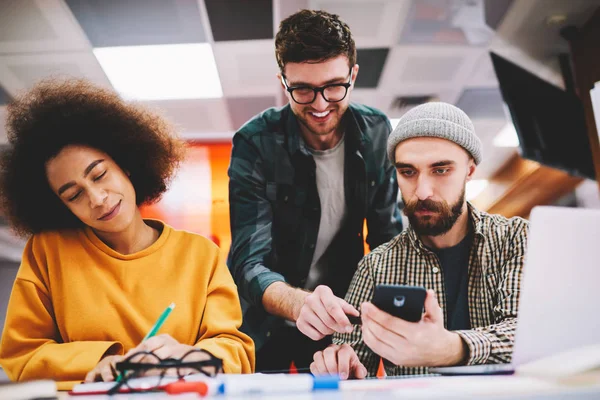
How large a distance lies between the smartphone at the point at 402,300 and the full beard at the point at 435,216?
1.61 feet

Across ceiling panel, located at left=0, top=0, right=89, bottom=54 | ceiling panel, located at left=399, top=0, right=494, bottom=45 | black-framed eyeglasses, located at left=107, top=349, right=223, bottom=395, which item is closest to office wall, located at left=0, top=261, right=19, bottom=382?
black-framed eyeglasses, located at left=107, top=349, right=223, bottom=395

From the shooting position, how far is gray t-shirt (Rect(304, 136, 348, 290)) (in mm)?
1462

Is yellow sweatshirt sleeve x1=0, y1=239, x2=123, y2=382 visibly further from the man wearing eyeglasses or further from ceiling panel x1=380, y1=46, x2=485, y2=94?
ceiling panel x1=380, y1=46, x2=485, y2=94

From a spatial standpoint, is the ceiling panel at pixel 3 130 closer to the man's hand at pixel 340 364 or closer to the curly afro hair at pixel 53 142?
the curly afro hair at pixel 53 142

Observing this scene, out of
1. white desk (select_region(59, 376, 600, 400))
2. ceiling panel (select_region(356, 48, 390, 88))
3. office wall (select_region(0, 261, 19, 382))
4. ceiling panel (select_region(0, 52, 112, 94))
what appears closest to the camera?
white desk (select_region(59, 376, 600, 400))

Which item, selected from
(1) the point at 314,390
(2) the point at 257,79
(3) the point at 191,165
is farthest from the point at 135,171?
(2) the point at 257,79

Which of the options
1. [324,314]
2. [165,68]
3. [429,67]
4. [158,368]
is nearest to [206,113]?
[165,68]

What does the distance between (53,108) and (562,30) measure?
2.85 meters

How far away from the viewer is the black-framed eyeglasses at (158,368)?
2.32 ft

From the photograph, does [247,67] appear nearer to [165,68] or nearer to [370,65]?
[165,68]

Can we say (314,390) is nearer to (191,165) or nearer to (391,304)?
(391,304)

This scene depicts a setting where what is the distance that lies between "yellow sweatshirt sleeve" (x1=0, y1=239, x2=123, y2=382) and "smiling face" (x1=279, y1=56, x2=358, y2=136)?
2.75ft

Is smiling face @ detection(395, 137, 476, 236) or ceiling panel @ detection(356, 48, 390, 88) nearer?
smiling face @ detection(395, 137, 476, 236)

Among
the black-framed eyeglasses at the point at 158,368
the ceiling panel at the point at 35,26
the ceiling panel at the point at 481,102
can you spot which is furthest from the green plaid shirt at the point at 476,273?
the ceiling panel at the point at 481,102
